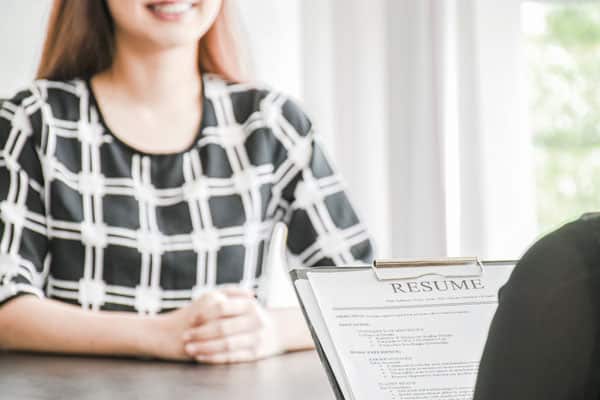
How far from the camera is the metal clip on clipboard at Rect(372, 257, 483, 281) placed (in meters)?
0.83

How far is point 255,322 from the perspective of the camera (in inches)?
56.8

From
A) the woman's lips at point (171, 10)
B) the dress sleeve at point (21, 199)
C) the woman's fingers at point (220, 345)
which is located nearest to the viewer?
the woman's fingers at point (220, 345)

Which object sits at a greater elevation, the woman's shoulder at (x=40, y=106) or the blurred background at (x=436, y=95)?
the woman's shoulder at (x=40, y=106)

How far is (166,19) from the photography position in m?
1.78

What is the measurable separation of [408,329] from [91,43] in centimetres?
128

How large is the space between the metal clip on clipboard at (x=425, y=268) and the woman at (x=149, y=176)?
2.95 ft

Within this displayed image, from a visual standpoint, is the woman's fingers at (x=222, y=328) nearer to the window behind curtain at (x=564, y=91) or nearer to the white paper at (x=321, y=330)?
the white paper at (x=321, y=330)

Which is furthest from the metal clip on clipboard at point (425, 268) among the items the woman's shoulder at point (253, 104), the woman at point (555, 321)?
the woman's shoulder at point (253, 104)

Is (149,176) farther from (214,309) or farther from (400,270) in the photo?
(400,270)

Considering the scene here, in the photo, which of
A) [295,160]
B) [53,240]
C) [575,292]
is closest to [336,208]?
[295,160]

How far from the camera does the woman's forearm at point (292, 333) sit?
143cm

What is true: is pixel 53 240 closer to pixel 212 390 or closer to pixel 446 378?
pixel 212 390

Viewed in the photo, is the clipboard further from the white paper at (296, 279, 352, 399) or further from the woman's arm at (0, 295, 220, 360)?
the woman's arm at (0, 295, 220, 360)

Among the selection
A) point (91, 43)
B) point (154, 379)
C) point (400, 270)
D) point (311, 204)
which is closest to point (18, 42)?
point (91, 43)
